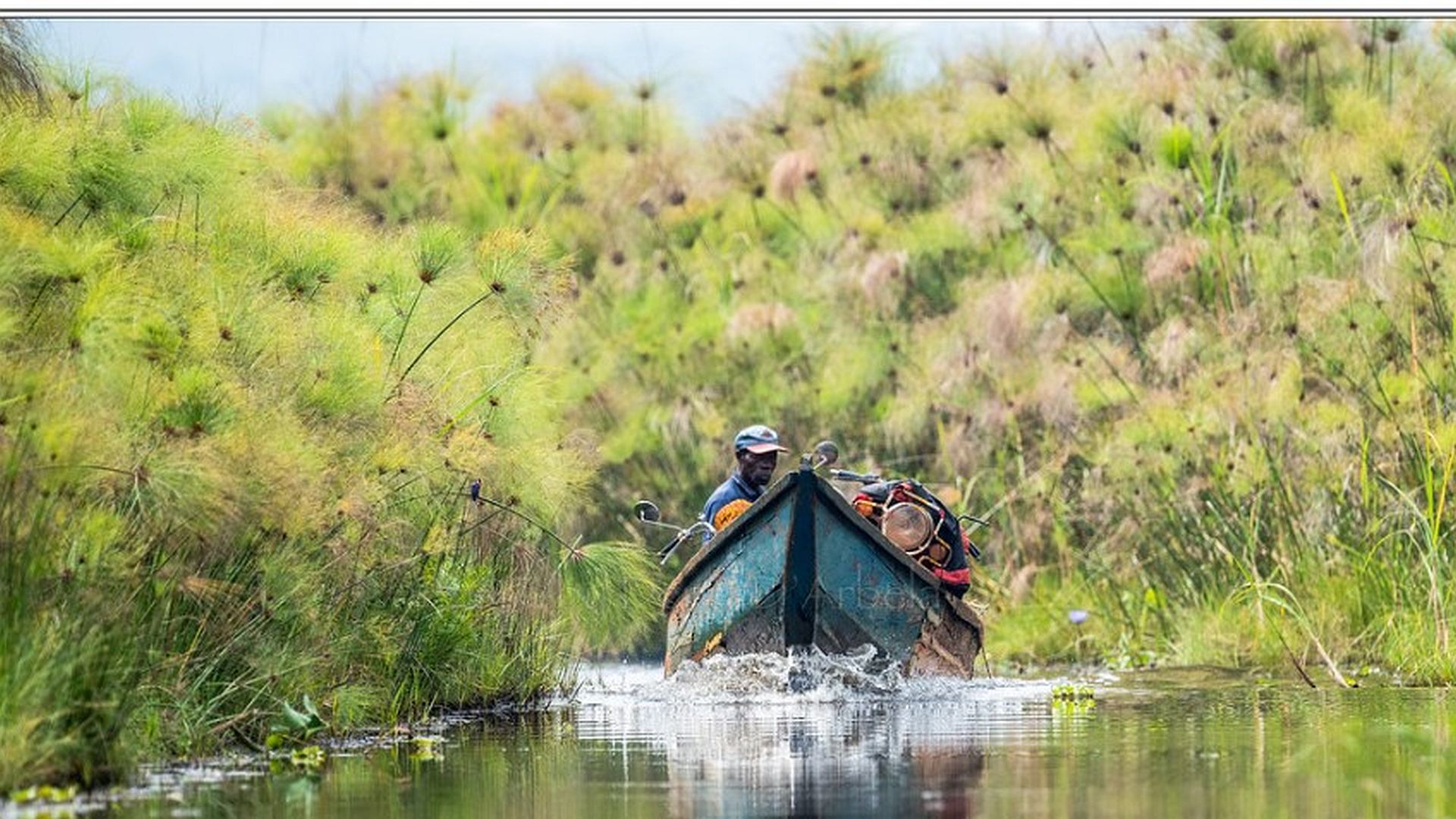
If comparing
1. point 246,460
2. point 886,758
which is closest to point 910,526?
point 886,758

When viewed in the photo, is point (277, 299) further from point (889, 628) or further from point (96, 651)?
point (889, 628)

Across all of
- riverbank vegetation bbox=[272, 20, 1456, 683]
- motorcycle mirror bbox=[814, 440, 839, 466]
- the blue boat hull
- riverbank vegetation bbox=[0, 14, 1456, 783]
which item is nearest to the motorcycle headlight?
the blue boat hull

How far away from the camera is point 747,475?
16531 millimetres

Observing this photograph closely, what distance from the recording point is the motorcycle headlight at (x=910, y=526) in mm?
15711

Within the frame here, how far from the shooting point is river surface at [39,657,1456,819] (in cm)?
941

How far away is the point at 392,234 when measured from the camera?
1367 cm

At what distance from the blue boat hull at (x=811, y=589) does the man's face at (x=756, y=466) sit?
3.24ft

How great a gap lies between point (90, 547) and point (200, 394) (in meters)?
0.80

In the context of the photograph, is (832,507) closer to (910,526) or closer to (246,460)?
(910,526)

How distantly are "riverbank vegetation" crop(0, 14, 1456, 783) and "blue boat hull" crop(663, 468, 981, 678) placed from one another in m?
0.91

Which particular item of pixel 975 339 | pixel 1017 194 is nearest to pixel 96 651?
pixel 975 339

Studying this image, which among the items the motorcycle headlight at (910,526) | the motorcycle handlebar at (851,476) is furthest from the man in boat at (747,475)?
the motorcycle headlight at (910,526)

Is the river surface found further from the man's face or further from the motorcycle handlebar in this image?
the man's face

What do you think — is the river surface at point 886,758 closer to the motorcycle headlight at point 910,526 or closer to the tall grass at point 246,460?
the tall grass at point 246,460
